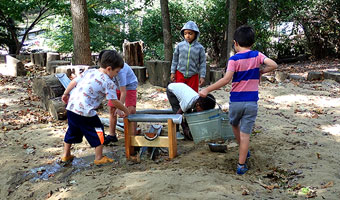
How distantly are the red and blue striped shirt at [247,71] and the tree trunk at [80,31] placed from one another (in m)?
5.24

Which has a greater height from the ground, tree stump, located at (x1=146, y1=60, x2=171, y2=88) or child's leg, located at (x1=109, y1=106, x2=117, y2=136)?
tree stump, located at (x1=146, y1=60, x2=171, y2=88)

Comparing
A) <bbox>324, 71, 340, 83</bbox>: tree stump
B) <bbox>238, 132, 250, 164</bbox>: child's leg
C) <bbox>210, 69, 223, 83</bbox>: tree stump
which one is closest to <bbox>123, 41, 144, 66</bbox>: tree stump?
<bbox>210, 69, 223, 83</bbox>: tree stump

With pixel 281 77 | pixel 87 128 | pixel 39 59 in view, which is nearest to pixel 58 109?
pixel 87 128

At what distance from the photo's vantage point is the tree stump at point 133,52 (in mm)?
8732

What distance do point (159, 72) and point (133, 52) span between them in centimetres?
117

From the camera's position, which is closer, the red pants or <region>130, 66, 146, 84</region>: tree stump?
the red pants

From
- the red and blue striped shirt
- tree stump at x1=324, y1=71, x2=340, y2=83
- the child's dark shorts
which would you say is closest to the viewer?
the red and blue striped shirt

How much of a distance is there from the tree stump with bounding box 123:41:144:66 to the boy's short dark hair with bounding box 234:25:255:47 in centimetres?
564

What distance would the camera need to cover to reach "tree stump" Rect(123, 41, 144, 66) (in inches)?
344

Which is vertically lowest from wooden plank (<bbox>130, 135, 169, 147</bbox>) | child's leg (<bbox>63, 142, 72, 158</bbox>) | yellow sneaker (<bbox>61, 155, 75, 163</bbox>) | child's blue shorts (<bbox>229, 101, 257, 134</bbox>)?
yellow sneaker (<bbox>61, 155, 75, 163</bbox>)

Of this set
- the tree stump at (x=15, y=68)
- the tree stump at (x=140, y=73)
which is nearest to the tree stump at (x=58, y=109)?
the tree stump at (x=140, y=73)

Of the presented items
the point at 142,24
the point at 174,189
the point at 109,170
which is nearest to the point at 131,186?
the point at 174,189

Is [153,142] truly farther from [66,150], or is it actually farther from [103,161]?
[66,150]

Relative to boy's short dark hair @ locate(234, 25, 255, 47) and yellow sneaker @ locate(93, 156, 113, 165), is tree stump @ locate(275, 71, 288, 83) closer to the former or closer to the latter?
boy's short dark hair @ locate(234, 25, 255, 47)
